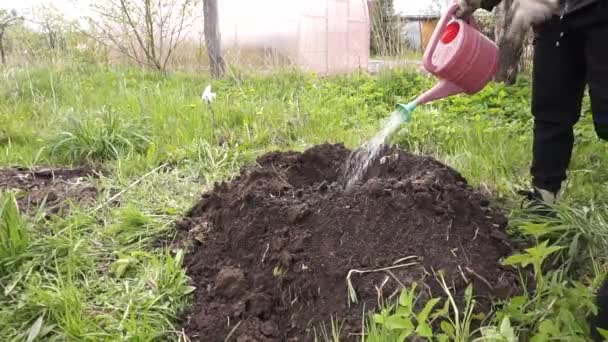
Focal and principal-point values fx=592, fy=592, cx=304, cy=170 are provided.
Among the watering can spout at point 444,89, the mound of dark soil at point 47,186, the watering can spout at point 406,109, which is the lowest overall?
the mound of dark soil at point 47,186

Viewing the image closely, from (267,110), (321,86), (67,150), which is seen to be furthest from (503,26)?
(67,150)

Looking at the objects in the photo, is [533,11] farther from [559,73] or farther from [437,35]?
[437,35]

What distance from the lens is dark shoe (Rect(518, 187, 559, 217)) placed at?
2196 millimetres

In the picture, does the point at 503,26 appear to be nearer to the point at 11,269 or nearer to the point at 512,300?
the point at 512,300

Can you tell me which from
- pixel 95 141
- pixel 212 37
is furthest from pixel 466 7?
pixel 212 37

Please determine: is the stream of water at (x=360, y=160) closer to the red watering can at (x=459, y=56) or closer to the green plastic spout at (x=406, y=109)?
the green plastic spout at (x=406, y=109)

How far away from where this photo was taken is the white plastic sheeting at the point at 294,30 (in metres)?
7.94

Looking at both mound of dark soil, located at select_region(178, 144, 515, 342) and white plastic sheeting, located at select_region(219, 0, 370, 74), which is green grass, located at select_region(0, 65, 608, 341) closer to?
mound of dark soil, located at select_region(178, 144, 515, 342)

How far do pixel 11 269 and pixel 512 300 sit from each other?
1.65 meters

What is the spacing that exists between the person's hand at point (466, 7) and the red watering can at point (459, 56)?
0.06 ft

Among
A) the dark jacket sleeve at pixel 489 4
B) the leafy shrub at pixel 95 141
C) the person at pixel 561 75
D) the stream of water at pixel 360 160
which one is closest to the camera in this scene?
the person at pixel 561 75

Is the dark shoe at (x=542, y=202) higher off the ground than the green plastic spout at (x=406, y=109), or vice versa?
the green plastic spout at (x=406, y=109)

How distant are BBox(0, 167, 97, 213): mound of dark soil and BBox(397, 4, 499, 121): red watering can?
163 cm

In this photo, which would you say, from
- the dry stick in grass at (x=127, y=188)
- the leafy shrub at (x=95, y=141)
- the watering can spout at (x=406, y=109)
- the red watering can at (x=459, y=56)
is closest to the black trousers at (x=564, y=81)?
the red watering can at (x=459, y=56)
